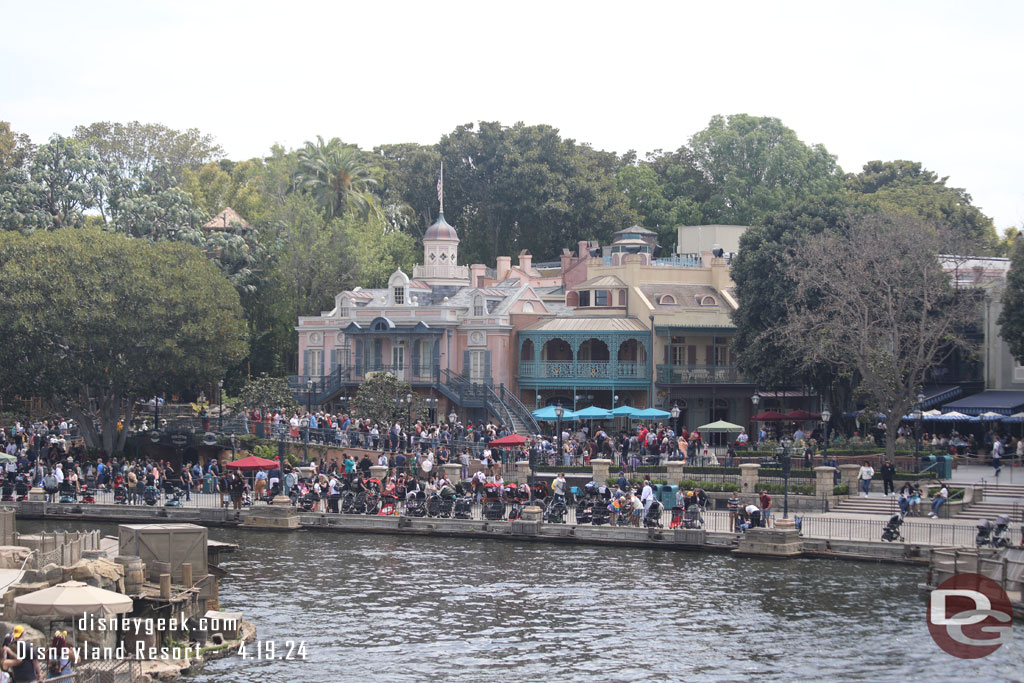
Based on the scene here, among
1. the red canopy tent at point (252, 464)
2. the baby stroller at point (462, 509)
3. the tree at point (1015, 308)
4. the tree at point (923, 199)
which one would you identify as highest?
the tree at point (923, 199)

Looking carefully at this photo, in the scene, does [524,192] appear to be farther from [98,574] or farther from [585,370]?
[98,574]

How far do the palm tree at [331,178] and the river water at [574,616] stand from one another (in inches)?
2109

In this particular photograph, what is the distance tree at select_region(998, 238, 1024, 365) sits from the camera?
53.3 meters

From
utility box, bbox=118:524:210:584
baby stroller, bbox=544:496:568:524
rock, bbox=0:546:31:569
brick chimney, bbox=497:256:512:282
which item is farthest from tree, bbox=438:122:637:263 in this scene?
rock, bbox=0:546:31:569

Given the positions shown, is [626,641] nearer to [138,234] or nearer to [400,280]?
[400,280]

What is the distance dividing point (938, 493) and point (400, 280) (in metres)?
32.5

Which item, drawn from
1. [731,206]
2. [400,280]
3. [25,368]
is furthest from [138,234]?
[731,206]

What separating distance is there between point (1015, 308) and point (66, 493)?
3505 centimetres

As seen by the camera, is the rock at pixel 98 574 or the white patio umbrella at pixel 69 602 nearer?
the white patio umbrella at pixel 69 602

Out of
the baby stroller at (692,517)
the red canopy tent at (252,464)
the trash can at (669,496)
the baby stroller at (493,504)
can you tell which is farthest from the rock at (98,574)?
the trash can at (669,496)

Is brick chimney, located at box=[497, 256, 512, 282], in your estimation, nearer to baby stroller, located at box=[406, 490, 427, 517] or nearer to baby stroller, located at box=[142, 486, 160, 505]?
baby stroller, located at box=[142, 486, 160, 505]

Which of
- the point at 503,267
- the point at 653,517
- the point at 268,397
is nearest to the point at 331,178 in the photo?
the point at 503,267

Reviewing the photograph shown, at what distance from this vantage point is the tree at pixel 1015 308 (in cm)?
5328

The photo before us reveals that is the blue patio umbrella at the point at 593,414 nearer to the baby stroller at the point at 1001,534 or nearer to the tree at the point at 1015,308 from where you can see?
the tree at the point at 1015,308
